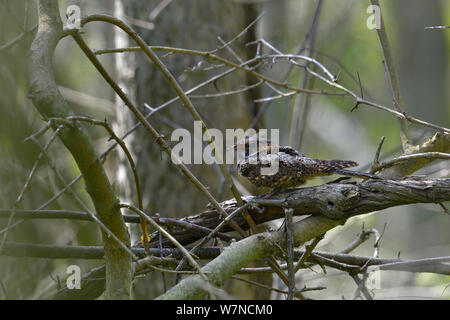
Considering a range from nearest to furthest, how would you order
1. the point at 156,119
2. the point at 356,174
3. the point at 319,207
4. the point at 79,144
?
the point at 79,144 → the point at 319,207 → the point at 356,174 → the point at 156,119

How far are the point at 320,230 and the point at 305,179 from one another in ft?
1.89

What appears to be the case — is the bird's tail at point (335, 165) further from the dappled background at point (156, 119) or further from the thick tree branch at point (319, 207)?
the dappled background at point (156, 119)

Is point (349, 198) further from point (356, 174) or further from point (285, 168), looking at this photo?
point (285, 168)

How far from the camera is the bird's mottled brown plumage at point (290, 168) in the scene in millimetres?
2803

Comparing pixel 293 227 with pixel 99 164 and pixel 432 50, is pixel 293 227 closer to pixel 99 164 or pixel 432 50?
pixel 99 164

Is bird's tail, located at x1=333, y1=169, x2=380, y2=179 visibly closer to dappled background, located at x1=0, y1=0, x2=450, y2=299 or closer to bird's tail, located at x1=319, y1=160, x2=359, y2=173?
bird's tail, located at x1=319, y1=160, x2=359, y2=173

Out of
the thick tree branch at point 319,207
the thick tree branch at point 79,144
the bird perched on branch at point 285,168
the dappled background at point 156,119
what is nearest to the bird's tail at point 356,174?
the bird perched on branch at point 285,168

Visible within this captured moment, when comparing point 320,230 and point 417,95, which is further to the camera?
point 417,95

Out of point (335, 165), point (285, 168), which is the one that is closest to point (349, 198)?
point (335, 165)

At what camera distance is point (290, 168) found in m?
2.86

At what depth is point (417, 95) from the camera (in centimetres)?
1157

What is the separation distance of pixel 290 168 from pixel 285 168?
3cm
